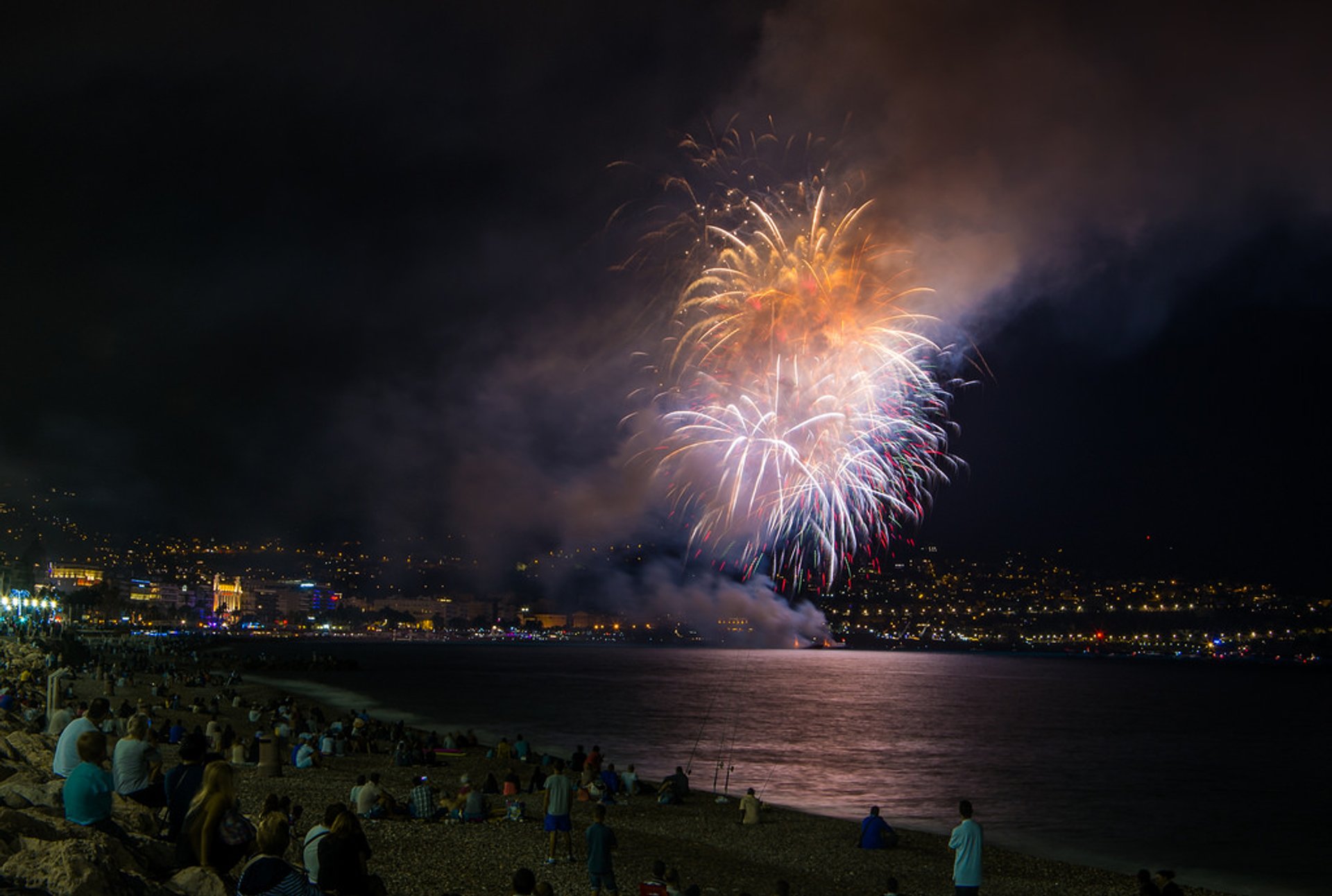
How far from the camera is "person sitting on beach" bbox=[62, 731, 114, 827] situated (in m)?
7.61

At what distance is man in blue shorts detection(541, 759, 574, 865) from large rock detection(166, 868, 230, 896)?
7.34 metres

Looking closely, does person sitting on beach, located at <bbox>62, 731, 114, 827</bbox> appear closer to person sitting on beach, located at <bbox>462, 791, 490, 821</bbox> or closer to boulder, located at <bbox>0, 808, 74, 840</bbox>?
boulder, located at <bbox>0, 808, 74, 840</bbox>

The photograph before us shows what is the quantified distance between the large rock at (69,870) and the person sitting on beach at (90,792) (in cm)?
122

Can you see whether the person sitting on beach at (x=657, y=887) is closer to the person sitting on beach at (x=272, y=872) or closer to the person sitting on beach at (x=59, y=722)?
the person sitting on beach at (x=272, y=872)

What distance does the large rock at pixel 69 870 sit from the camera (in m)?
5.92

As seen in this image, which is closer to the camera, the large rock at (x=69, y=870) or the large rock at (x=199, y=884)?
the large rock at (x=69, y=870)

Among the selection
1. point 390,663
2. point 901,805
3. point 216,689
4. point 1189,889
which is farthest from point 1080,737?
point 390,663

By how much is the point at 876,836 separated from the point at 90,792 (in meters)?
14.7

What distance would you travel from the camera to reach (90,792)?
7.70 m

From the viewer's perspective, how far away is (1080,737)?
47625 millimetres

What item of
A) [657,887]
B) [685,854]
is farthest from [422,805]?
[657,887]

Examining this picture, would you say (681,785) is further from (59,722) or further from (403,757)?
(59,722)

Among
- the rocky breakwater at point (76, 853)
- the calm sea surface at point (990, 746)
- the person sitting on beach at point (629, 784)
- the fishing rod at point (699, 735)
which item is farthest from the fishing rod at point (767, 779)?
the rocky breakwater at point (76, 853)

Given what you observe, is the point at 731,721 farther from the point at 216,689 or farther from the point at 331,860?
the point at 331,860
